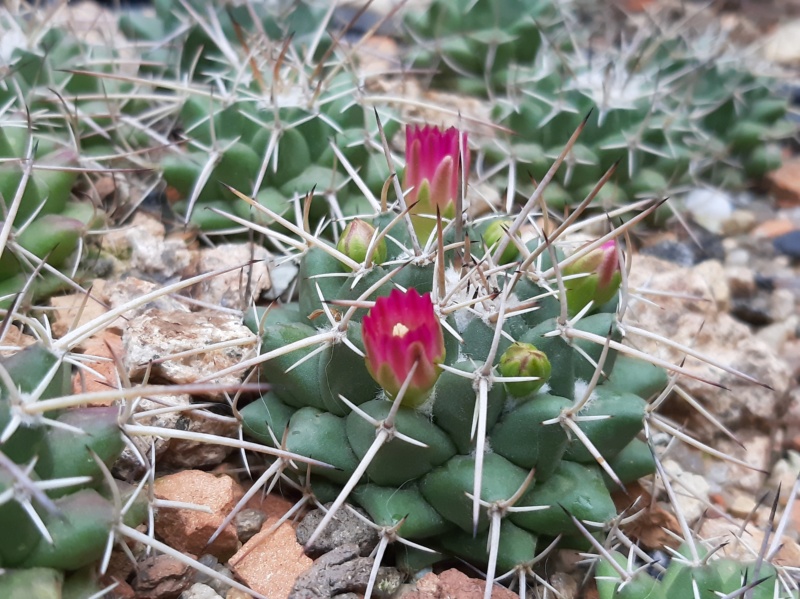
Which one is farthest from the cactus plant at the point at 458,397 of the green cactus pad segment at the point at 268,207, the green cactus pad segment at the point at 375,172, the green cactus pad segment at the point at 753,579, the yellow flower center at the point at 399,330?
the green cactus pad segment at the point at 375,172

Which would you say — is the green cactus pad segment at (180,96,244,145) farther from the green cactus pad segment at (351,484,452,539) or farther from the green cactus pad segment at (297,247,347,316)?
the green cactus pad segment at (351,484,452,539)

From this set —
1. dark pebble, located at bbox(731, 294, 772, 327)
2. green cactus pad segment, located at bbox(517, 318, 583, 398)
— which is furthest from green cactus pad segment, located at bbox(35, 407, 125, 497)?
dark pebble, located at bbox(731, 294, 772, 327)

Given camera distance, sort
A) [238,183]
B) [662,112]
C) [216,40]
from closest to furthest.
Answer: [238,183]
[216,40]
[662,112]

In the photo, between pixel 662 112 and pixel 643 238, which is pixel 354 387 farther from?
pixel 662 112

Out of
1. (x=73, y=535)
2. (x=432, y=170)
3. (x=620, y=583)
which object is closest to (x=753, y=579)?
(x=620, y=583)

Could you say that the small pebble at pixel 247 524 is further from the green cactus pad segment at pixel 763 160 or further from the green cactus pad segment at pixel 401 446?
the green cactus pad segment at pixel 763 160

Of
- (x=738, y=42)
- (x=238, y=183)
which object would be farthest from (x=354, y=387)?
(x=738, y=42)

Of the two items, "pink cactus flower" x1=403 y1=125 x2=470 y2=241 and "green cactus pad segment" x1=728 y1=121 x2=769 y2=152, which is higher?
"pink cactus flower" x1=403 y1=125 x2=470 y2=241
